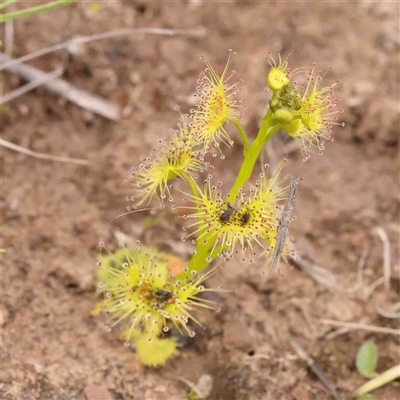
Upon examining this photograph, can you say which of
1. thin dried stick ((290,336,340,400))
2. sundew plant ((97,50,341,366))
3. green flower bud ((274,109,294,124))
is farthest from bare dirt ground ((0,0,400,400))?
green flower bud ((274,109,294,124))

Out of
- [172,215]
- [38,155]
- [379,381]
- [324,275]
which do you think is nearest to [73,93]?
[38,155]

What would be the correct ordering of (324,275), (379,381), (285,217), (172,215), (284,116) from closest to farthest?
1. (284,116)
2. (285,217)
3. (379,381)
4. (324,275)
5. (172,215)

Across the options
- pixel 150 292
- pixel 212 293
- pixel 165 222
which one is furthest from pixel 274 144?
pixel 150 292

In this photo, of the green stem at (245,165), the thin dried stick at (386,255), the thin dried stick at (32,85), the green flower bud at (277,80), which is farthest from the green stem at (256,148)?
the thin dried stick at (32,85)

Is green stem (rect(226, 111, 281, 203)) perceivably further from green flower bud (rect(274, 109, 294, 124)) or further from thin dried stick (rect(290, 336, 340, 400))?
thin dried stick (rect(290, 336, 340, 400))

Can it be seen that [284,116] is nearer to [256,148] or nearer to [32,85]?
[256,148]

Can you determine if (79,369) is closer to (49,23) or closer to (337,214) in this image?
(337,214)
